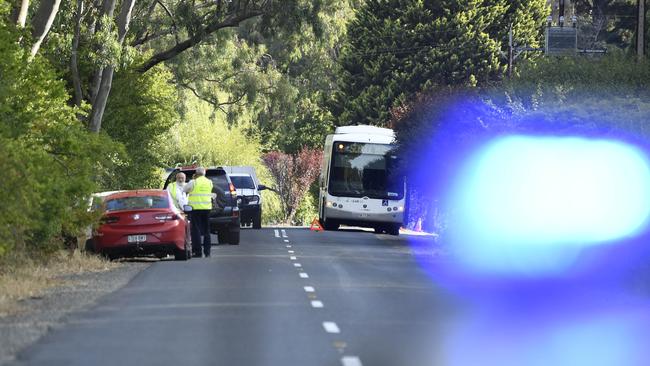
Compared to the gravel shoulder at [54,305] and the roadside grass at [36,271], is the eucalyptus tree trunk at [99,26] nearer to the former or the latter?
the roadside grass at [36,271]

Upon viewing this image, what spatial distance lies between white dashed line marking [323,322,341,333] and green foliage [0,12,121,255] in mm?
6361

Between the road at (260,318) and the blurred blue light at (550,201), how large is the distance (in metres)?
2.38

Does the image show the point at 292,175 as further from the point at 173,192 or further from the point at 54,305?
the point at 54,305

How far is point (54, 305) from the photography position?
19266 millimetres

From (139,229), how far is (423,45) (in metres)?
52.1

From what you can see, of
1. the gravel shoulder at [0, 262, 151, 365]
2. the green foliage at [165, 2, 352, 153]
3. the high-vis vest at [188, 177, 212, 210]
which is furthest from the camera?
the green foliage at [165, 2, 352, 153]

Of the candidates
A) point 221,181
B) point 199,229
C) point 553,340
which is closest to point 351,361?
point 553,340

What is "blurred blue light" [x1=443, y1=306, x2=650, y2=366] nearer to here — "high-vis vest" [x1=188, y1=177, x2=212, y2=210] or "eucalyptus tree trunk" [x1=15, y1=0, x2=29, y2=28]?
"high-vis vest" [x1=188, y1=177, x2=212, y2=210]

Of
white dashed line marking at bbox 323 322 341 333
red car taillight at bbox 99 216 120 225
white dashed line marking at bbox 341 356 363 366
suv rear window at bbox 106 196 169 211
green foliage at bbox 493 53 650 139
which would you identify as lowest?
white dashed line marking at bbox 323 322 341 333

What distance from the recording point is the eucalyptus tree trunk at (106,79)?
45406 millimetres

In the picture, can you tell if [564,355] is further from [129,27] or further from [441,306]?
[129,27]

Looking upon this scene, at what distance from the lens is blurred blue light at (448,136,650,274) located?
87.0 feet

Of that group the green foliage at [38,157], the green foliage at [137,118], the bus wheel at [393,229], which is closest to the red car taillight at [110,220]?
the green foliage at [38,157]

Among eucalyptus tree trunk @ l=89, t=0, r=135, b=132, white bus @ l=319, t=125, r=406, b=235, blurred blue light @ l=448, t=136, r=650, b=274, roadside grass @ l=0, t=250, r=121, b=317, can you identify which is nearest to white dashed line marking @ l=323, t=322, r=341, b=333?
roadside grass @ l=0, t=250, r=121, b=317
